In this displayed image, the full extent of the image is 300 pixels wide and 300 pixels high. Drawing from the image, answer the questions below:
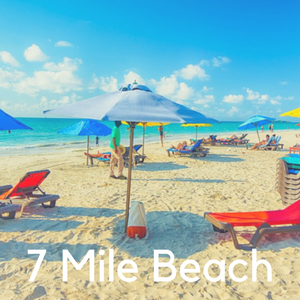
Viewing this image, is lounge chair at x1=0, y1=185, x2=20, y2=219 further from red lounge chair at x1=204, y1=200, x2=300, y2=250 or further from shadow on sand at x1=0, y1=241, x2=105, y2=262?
red lounge chair at x1=204, y1=200, x2=300, y2=250

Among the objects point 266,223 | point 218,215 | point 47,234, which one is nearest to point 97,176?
point 47,234

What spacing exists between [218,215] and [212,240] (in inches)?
15.4

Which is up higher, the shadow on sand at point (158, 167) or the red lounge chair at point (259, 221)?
the red lounge chair at point (259, 221)

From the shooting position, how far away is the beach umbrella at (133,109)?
11.3ft

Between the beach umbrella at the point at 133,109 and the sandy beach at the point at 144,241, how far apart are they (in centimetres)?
179

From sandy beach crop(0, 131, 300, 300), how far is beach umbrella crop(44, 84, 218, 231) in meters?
1.79

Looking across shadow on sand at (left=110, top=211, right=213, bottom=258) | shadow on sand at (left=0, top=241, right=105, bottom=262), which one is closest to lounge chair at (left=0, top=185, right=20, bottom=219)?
shadow on sand at (left=0, top=241, right=105, bottom=262)

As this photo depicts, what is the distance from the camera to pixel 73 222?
497 centimetres

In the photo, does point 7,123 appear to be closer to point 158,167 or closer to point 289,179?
point 289,179

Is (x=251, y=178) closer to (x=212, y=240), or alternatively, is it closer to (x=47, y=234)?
(x=212, y=240)

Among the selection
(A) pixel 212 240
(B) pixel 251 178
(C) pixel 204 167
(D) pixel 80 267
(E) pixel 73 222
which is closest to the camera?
(D) pixel 80 267

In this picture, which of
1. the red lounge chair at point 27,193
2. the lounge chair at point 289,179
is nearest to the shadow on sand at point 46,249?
the red lounge chair at point 27,193

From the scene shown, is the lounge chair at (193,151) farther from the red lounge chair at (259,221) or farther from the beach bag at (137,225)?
the beach bag at (137,225)

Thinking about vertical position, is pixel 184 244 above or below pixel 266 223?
below
